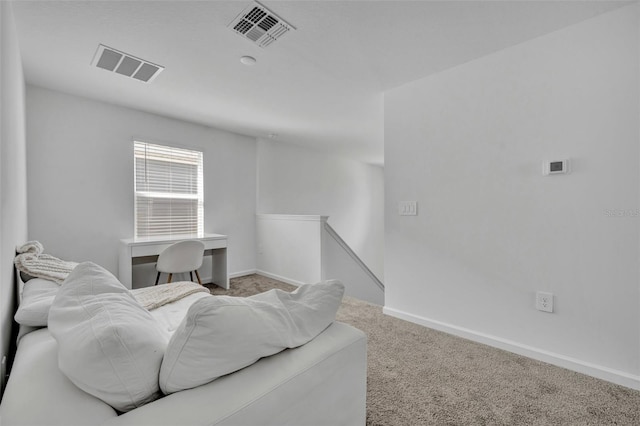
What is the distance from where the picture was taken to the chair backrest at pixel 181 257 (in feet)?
10.6

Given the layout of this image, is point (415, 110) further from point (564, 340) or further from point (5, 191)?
point (5, 191)

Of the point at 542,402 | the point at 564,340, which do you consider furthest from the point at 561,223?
the point at 542,402

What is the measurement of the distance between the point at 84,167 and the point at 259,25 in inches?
103

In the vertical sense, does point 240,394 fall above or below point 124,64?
below

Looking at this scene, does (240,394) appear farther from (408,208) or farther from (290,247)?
(290,247)

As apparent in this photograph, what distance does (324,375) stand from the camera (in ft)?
3.21

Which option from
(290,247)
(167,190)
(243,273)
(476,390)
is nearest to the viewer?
(476,390)

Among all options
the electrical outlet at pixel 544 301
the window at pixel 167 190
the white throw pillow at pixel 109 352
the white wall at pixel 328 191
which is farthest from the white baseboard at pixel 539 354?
the white wall at pixel 328 191

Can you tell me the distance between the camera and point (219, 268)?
4.07 m

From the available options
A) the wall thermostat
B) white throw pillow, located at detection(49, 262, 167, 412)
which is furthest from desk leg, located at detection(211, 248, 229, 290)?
the wall thermostat

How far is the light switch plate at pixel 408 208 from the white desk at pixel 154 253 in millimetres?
2359

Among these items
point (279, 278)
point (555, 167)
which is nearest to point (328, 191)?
point (279, 278)

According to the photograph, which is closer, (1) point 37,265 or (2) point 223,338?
(2) point 223,338

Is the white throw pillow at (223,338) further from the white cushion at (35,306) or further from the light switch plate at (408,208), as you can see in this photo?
the light switch plate at (408,208)
